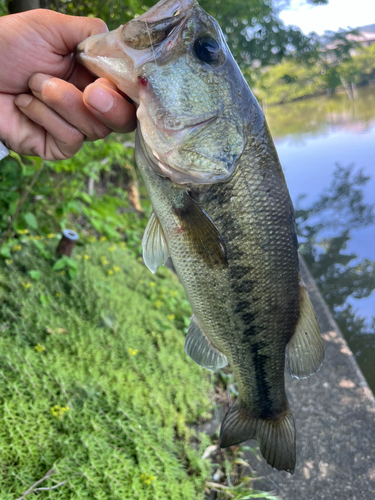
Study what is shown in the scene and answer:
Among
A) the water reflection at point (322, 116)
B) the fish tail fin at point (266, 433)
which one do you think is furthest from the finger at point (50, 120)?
the water reflection at point (322, 116)

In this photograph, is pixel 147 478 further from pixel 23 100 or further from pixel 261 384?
pixel 23 100

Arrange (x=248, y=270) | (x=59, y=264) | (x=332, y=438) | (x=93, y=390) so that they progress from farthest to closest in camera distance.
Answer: (x=59, y=264), (x=332, y=438), (x=93, y=390), (x=248, y=270)

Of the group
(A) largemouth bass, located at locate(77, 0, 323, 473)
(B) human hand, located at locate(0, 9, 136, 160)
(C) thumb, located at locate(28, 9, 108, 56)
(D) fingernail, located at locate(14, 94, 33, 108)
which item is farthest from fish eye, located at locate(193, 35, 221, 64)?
(D) fingernail, located at locate(14, 94, 33, 108)

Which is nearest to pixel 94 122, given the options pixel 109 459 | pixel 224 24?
pixel 109 459

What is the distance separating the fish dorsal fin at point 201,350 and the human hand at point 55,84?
90 centimetres

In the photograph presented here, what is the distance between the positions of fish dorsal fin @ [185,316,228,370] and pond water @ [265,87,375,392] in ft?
10.9

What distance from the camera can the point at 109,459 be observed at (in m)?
1.92

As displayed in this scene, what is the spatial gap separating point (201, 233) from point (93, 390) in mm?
1574

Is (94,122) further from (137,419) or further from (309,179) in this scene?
(309,179)

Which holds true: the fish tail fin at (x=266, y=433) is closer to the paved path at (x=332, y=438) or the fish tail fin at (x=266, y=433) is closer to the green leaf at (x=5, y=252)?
the paved path at (x=332, y=438)

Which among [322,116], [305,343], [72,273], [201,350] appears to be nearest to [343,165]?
[72,273]

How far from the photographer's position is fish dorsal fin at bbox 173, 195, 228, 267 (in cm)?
122

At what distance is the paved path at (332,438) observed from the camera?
2416 mm

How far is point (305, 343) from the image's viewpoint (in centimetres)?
145
